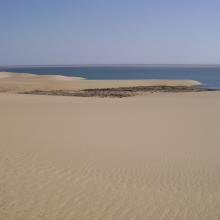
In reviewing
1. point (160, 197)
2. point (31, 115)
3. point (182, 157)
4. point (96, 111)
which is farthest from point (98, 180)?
point (96, 111)

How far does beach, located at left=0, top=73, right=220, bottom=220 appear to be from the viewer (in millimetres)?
5871

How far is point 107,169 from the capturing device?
324 inches

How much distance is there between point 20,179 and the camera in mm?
7023

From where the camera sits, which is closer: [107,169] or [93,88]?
[107,169]

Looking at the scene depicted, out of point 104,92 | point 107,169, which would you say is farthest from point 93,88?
point 107,169

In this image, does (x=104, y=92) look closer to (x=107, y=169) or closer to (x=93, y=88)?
(x=93, y=88)

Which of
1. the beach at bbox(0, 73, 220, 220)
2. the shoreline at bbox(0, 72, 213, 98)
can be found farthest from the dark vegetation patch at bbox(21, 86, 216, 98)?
the beach at bbox(0, 73, 220, 220)

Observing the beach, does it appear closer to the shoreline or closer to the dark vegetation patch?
the dark vegetation patch

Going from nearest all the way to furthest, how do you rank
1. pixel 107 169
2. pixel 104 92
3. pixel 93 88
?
pixel 107 169 → pixel 104 92 → pixel 93 88

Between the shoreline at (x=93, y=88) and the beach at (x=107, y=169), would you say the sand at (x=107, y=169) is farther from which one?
the shoreline at (x=93, y=88)

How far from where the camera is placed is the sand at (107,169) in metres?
5.86

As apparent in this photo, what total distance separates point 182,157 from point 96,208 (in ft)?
14.9

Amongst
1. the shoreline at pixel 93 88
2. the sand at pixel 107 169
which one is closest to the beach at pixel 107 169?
the sand at pixel 107 169

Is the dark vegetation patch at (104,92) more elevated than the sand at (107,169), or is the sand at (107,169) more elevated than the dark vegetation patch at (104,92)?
the sand at (107,169)
